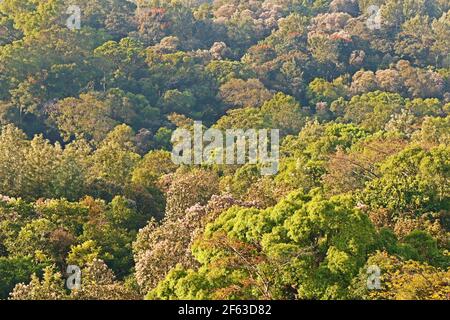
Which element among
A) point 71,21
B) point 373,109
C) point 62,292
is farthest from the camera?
point 71,21

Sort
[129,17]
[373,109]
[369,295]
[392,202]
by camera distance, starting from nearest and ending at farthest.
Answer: [369,295] → [392,202] → [373,109] → [129,17]

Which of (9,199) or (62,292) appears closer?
(62,292)

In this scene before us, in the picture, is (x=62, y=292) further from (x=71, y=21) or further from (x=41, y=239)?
(x=71, y=21)

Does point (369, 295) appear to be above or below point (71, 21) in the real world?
below

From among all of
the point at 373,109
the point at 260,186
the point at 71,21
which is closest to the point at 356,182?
the point at 260,186

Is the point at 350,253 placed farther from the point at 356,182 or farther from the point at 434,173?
the point at 356,182

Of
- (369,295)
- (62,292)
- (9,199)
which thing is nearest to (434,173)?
(369,295)
